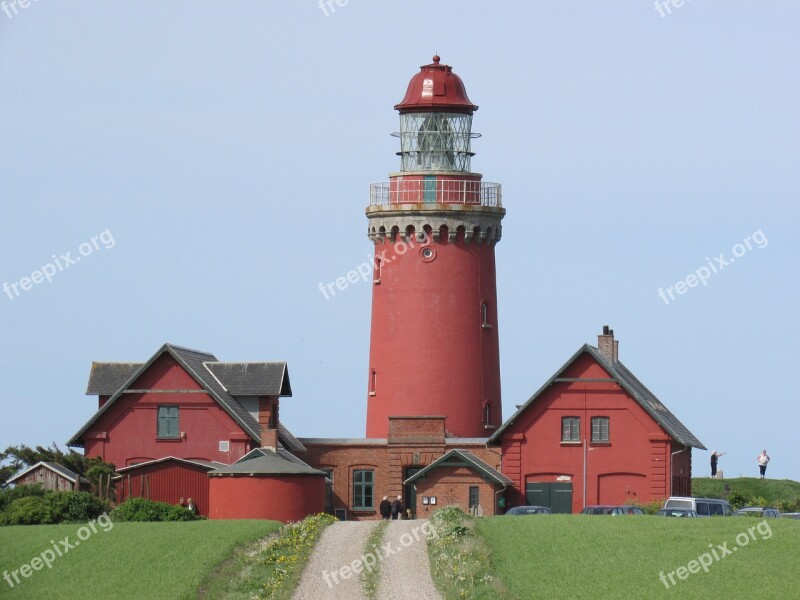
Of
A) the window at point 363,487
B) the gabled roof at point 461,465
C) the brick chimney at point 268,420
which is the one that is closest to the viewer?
the gabled roof at point 461,465

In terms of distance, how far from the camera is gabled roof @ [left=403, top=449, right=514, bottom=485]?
73.9m

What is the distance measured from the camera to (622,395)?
7556 centimetres

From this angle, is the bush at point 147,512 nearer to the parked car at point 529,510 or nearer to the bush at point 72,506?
the bush at point 72,506

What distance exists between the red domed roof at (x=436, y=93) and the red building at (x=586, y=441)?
34.9ft

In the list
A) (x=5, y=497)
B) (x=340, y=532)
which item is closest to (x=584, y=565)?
(x=340, y=532)

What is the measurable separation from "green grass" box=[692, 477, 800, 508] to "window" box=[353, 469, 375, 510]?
1664cm

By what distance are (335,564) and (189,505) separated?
17.3 meters

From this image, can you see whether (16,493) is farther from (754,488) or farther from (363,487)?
(754,488)

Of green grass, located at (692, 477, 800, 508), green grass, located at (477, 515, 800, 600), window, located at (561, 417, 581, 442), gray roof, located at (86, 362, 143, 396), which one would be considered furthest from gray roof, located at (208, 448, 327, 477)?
green grass, located at (692, 477, 800, 508)

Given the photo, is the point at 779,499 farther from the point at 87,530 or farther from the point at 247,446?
the point at 87,530

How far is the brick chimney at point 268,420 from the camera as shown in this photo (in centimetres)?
7400

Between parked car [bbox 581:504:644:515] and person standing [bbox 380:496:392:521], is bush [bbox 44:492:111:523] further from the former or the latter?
parked car [bbox 581:504:644:515]

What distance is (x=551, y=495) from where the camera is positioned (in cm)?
7556

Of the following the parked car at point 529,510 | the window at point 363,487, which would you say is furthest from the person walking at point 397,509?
the parked car at point 529,510
